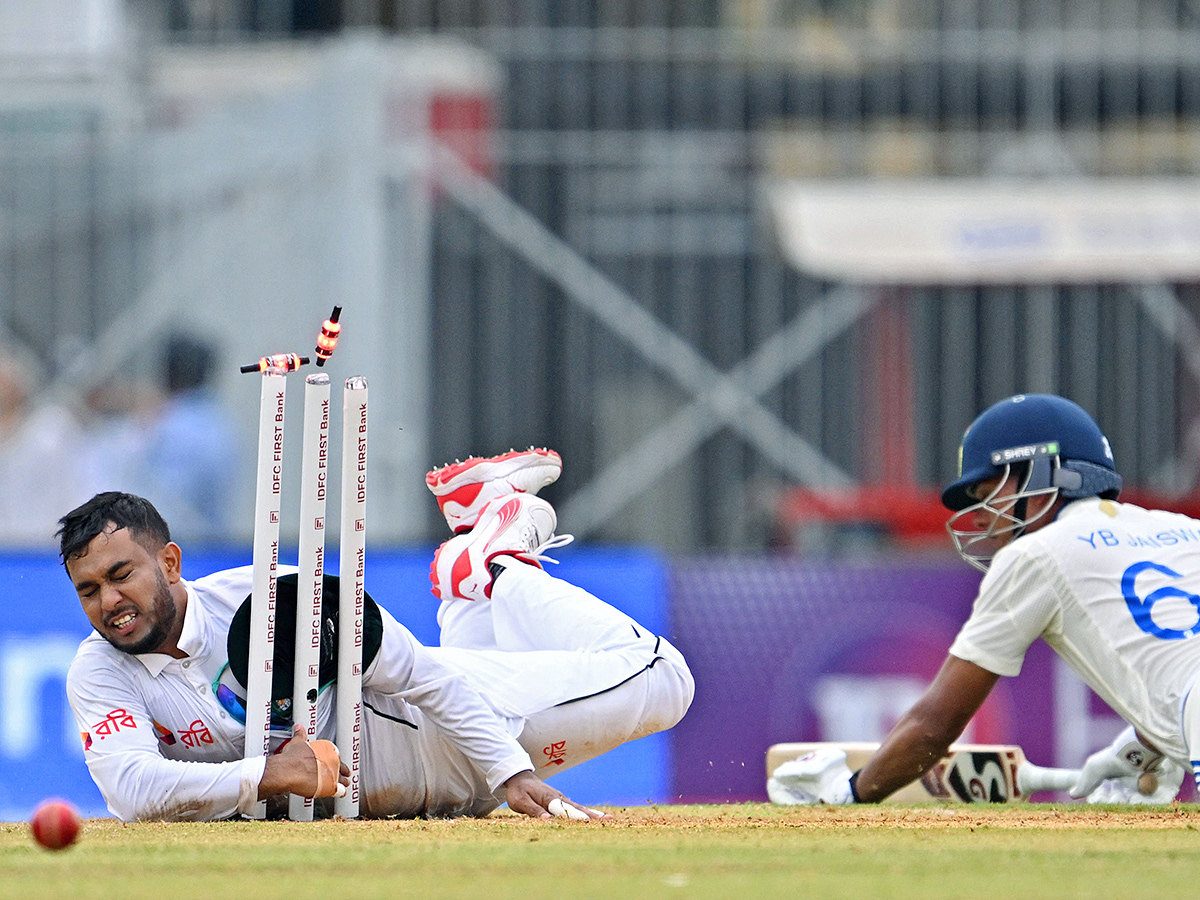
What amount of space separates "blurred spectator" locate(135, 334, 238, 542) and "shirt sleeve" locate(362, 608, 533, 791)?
5.59 meters

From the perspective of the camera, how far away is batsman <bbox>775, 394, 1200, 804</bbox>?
6172 mm

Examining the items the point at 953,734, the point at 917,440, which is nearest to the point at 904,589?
the point at 917,440

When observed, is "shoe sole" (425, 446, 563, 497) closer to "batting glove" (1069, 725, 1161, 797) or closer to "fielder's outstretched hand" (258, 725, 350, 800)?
"fielder's outstretched hand" (258, 725, 350, 800)

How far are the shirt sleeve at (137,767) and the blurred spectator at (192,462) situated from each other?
225 inches

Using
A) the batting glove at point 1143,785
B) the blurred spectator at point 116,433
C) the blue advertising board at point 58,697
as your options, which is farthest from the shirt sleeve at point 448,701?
the blurred spectator at point 116,433

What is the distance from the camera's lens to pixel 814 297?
1295 cm

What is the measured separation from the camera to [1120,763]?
7.08m

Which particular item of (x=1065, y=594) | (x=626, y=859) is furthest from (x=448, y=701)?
(x=1065, y=594)

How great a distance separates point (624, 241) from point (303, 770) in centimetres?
762

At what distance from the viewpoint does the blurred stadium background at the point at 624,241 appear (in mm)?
12070

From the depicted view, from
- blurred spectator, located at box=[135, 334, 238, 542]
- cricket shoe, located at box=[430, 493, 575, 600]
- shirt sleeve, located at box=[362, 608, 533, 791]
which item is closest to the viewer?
shirt sleeve, located at box=[362, 608, 533, 791]

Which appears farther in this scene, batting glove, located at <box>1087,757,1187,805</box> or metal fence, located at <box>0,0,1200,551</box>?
metal fence, located at <box>0,0,1200,551</box>

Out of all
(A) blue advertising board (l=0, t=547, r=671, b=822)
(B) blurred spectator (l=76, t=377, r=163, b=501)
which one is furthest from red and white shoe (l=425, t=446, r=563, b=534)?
(B) blurred spectator (l=76, t=377, r=163, b=501)

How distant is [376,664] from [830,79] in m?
8.80
